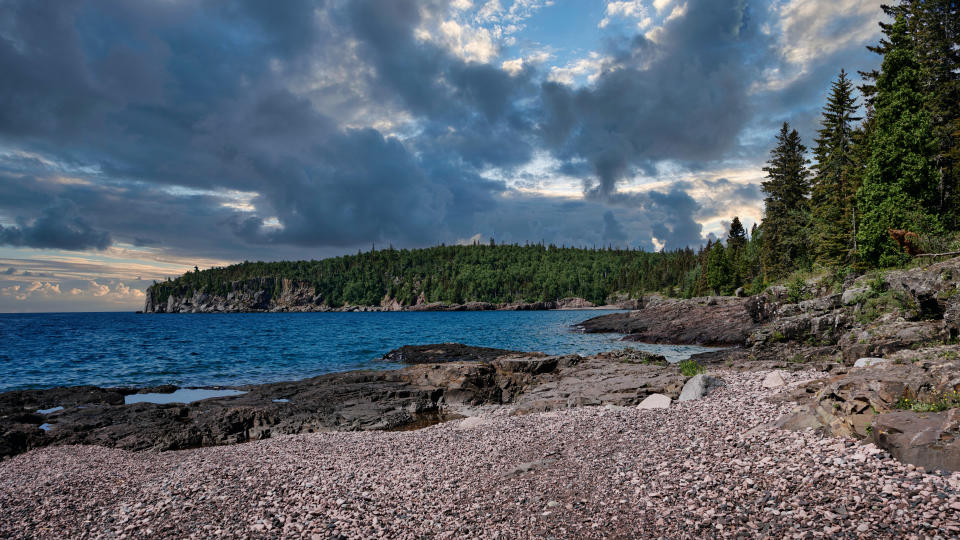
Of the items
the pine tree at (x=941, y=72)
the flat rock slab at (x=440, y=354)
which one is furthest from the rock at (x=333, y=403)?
the pine tree at (x=941, y=72)

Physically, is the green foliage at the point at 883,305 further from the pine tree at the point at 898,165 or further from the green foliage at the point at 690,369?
the green foliage at the point at 690,369

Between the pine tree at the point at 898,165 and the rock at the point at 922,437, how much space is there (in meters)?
31.5

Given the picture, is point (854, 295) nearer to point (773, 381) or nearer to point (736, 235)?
point (773, 381)

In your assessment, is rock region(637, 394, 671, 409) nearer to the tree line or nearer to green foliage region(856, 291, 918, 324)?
green foliage region(856, 291, 918, 324)

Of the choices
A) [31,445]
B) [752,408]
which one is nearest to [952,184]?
[752,408]

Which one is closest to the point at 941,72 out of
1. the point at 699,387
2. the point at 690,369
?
the point at 690,369

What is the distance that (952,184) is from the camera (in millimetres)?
33469

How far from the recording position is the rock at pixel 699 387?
14969 mm

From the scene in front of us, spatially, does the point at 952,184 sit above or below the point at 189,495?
above

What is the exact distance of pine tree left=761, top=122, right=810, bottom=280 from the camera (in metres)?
57.4

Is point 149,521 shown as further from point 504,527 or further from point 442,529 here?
point 504,527

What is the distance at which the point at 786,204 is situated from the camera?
2393 inches

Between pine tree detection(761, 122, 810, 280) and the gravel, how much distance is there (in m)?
54.7

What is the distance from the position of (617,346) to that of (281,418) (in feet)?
121
